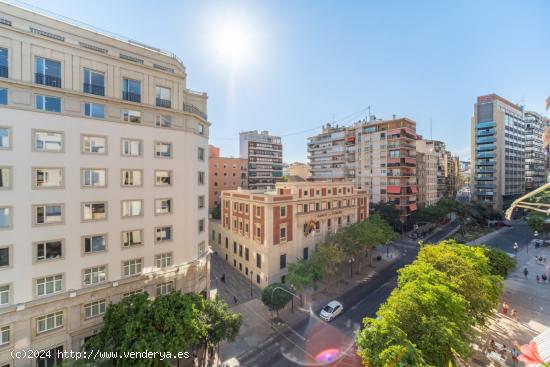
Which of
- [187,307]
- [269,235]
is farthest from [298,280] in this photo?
[187,307]

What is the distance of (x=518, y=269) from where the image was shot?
1817 inches

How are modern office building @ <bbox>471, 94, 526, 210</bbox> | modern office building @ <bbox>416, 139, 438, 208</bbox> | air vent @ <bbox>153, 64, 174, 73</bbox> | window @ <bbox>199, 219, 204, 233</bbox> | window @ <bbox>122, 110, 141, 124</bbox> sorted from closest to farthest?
window @ <bbox>122, 110, 141, 124</bbox>
air vent @ <bbox>153, 64, 174, 73</bbox>
window @ <bbox>199, 219, 204, 233</bbox>
modern office building @ <bbox>416, 139, 438, 208</bbox>
modern office building @ <bbox>471, 94, 526, 210</bbox>

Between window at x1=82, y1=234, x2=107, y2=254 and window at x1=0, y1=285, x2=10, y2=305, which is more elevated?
window at x1=82, y1=234, x2=107, y2=254

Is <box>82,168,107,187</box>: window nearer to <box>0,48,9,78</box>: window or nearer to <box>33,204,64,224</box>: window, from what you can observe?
<box>33,204,64,224</box>: window

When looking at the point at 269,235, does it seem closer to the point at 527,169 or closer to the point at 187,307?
the point at 187,307

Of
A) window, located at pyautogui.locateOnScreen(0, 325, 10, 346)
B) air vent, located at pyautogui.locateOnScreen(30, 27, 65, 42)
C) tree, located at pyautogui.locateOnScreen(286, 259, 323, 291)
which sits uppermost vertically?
air vent, located at pyautogui.locateOnScreen(30, 27, 65, 42)

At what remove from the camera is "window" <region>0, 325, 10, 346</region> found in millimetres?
18438

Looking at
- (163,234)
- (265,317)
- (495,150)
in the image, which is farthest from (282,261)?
(495,150)

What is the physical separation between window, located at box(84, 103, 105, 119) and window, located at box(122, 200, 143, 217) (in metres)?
8.35

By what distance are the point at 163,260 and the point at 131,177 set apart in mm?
9345

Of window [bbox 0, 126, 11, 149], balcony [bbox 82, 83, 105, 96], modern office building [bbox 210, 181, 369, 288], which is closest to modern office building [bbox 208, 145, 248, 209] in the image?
modern office building [bbox 210, 181, 369, 288]

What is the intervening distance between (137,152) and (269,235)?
873 inches

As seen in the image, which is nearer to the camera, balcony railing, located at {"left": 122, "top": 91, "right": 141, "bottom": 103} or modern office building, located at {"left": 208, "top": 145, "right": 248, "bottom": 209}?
balcony railing, located at {"left": 122, "top": 91, "right": 141, "bottom": 103}

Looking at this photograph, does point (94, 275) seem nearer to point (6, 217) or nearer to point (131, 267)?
point (131, 267)
